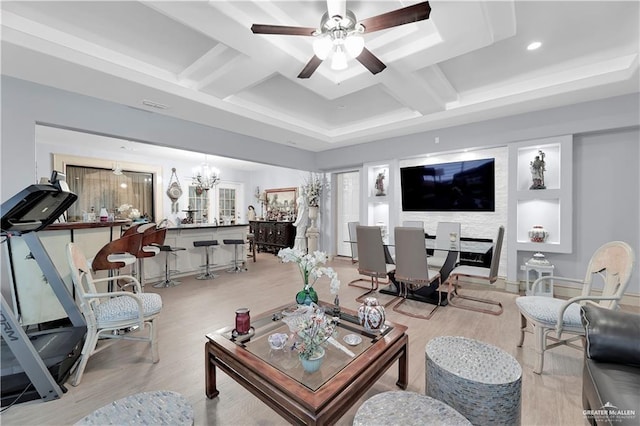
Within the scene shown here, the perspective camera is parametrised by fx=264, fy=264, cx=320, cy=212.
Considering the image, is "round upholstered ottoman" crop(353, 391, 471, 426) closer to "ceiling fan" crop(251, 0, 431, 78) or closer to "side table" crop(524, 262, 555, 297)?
"ceiling fan" crop(251, 0, 431, 78)

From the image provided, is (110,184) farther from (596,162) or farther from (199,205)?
(596,162)

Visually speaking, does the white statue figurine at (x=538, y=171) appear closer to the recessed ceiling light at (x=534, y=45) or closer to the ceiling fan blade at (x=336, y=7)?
the recessed ceiling light at (x=534, y=45)

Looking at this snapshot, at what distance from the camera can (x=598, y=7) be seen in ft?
7.37

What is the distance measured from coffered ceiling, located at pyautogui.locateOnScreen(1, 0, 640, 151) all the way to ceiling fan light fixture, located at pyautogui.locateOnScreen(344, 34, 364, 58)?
18.3 inches

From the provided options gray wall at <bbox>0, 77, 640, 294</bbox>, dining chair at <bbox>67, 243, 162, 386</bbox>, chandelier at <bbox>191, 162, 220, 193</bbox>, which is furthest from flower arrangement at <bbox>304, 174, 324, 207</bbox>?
dining chair at <bbox>67, 243, 162, 386</bbox>

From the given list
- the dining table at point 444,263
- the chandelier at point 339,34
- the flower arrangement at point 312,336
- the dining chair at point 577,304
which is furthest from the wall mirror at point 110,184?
the dining chair at point 577,304

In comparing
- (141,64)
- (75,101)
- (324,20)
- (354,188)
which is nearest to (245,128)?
(141,64)

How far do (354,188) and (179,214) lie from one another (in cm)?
526

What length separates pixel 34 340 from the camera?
220 centimetres

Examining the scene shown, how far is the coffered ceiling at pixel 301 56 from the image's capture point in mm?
2221

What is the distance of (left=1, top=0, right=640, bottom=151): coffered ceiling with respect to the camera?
2221 mm

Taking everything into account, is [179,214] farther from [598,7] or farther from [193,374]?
[598,7]

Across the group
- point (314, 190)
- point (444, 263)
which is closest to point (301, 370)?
point (444, 263)

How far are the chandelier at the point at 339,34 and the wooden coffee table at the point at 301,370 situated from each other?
215 cm
